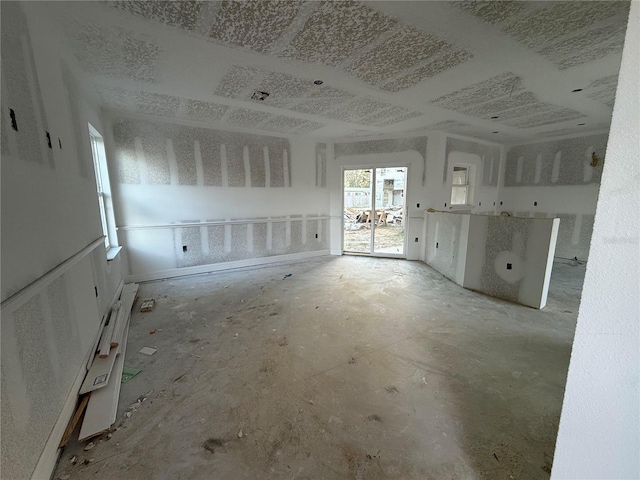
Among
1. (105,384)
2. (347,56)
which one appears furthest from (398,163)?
(105,384)

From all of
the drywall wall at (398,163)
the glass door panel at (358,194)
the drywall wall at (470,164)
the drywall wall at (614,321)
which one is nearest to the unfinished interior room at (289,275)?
the drywall wall at (614,321)

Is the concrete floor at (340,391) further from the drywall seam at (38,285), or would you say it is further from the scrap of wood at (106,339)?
the drywall seam at (38,285)

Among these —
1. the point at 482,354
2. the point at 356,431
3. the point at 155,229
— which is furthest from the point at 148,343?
the point at 482,354

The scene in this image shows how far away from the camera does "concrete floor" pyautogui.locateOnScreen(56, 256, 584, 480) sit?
129 centimetres

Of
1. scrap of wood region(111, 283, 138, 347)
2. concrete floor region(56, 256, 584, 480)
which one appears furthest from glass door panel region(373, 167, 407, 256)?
scrap of wood region(111, 283, 138, 347)

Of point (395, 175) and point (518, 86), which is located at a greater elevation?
point (518, 86)

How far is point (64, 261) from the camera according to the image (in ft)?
5.48

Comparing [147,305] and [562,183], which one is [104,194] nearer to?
[147,305]

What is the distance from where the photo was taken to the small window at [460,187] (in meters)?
5.69

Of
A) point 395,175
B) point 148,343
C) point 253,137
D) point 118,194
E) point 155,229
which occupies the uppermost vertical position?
point 253,137

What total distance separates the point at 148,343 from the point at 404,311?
2643 mm

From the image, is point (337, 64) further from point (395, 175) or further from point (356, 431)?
point (395, 175)

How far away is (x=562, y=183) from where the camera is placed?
5363 millimetres

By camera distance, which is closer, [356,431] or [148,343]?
[356,431]
